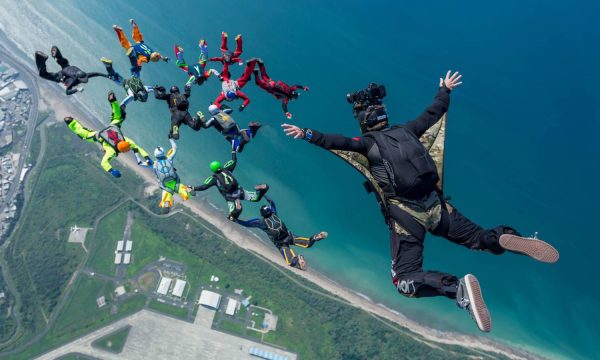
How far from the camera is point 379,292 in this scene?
31500 millimetres

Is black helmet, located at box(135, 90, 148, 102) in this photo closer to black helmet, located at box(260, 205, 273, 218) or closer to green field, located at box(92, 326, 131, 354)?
black helmet, located at box(260, 205, 273, 218)

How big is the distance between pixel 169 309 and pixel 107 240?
778 centimetres

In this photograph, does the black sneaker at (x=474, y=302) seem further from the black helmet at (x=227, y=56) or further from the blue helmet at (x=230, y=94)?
the black helmet at (x=227, y=56)

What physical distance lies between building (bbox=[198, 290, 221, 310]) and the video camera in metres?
21.6

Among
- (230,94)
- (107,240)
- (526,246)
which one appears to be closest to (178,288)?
(107,240)

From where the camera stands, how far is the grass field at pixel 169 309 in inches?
1162

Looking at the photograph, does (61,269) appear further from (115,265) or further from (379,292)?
(379,292)

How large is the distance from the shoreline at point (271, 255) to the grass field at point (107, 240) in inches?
149

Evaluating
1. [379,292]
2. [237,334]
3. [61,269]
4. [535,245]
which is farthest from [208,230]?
[535,245]

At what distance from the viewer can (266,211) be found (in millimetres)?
18688

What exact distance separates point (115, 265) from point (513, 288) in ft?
101

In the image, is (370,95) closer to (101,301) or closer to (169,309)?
(169,309)

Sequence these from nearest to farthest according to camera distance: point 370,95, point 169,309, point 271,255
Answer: point 370,95 → point 169,309 → point 271,255

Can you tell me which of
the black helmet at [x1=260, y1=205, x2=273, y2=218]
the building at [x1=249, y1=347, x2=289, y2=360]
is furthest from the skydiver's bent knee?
the building at [x1=249, y1=347, x2=289, y2=360]
